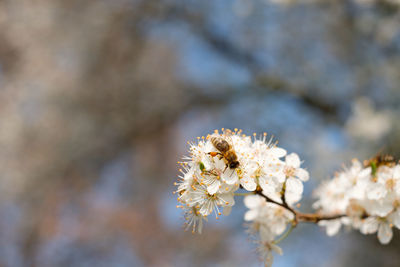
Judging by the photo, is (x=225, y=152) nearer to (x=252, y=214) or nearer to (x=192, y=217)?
(x=192, y=217)

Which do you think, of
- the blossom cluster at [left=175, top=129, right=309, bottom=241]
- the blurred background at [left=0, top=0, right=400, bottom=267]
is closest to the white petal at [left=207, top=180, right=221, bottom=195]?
the blossom cluster at [left=175, top=129, right=309, bottom=241]

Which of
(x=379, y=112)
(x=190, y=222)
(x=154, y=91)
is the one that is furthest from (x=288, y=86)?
(x=190, y=222)

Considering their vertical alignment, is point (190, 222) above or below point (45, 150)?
below

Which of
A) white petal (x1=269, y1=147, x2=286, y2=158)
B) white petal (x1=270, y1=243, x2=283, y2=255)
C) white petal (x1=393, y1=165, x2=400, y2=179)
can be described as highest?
white petal (x1=269, y1=147, x2=286, y2=158)

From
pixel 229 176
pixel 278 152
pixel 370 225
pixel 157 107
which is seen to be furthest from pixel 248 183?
pixel 157 107

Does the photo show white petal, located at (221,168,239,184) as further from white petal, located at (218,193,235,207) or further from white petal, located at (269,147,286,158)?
white petal, located at (269,147,286,158)

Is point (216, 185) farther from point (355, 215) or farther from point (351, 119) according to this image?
point (351, 119)

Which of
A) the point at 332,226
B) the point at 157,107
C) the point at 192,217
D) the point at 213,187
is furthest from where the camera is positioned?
the point at 157,107
